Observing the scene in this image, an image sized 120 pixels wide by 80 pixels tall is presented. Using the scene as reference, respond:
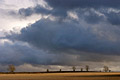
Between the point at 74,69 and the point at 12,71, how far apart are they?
54.1 m

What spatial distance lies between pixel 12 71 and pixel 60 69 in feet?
126

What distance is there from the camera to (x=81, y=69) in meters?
194

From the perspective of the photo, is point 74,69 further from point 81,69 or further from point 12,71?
point 12,71

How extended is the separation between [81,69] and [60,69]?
18763mm

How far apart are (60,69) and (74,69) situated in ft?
52.1

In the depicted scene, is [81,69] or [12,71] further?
[81,69]

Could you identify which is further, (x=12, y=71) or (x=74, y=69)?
(x=74, y=69)

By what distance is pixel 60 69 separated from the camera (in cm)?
18438

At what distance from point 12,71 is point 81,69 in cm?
5704

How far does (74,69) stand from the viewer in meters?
196

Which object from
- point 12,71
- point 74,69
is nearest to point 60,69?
point 74,69

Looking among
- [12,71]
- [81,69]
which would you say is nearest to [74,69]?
[81,69]

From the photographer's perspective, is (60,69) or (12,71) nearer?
(12,71)

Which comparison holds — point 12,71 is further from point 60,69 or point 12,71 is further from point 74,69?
point 74,69
